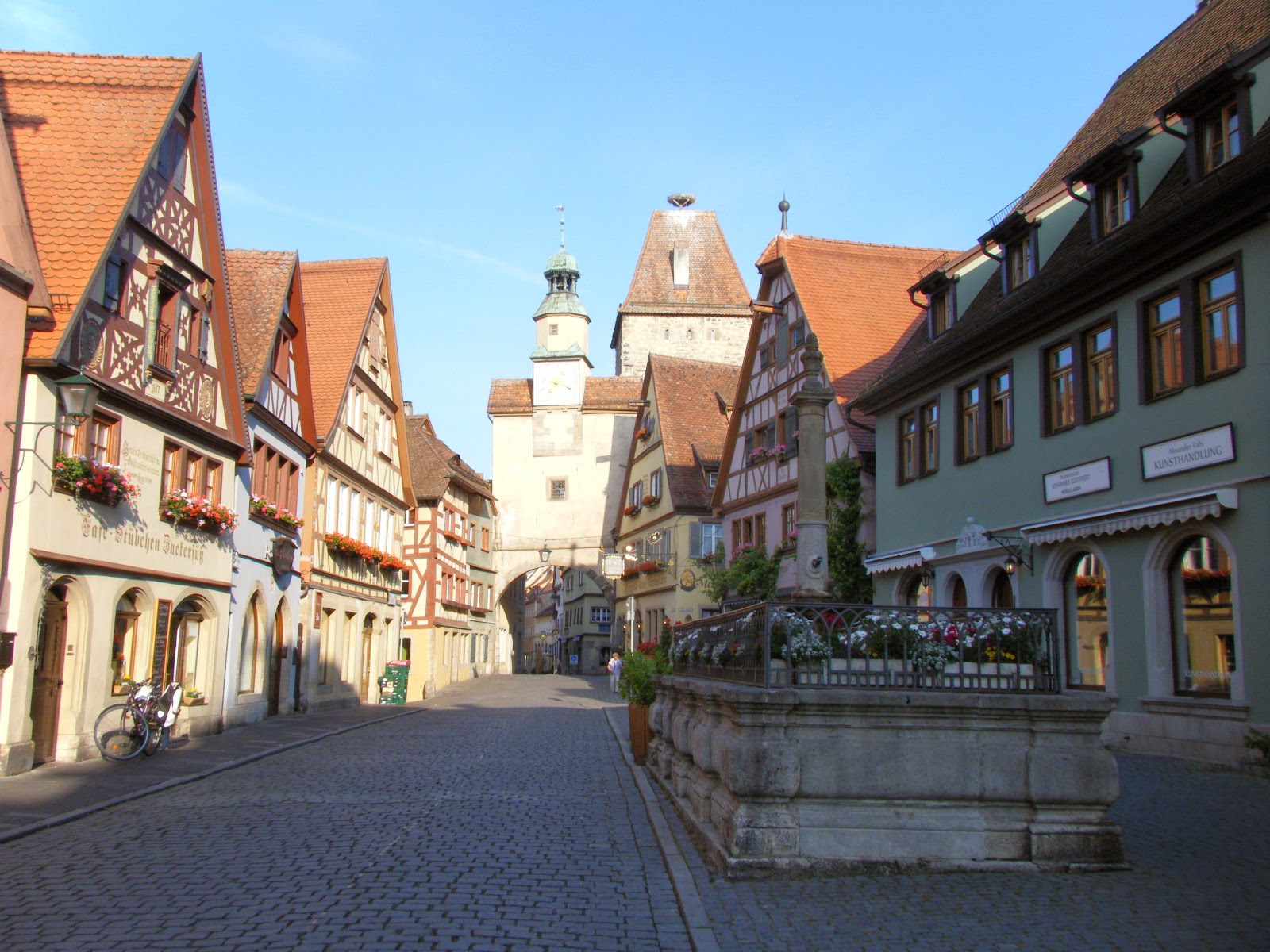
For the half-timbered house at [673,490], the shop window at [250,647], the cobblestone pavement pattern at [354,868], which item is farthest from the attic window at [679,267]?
the cobblestone pavement pattern at [354,868]

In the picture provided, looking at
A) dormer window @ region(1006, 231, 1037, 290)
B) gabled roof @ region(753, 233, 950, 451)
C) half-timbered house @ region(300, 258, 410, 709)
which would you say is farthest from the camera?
gabled roof @ region(753, 233, 950, 451)

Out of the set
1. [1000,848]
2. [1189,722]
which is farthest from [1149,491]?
[1000,848]

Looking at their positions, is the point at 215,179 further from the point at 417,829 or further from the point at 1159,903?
the point at 1159,903

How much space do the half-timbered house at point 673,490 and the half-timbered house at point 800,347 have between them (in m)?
5.70

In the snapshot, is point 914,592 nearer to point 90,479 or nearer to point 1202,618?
point 1202,618

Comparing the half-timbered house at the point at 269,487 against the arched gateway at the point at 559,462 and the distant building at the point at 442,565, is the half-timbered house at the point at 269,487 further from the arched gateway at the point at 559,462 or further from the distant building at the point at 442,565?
the arched gateway at the point at 559,462

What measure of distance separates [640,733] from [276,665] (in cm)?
1124

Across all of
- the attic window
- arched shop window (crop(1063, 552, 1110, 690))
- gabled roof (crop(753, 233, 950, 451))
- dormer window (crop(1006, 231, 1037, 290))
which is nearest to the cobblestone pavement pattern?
arched shop window (crop(1063, 552, 1110, 690))

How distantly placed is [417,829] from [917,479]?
1493 cm

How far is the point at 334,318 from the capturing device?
29297mm

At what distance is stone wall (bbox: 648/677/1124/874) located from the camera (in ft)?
25.5

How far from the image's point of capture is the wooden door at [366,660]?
31.7 metres

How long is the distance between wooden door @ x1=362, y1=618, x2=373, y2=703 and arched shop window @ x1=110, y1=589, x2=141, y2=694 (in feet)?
48.3

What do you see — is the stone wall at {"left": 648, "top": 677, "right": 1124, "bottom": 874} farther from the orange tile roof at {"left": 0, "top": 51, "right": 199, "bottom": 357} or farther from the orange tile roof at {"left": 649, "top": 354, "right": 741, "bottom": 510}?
the orange tile roof at {"left": 649, "top": 354, "right": 741, "bottom": 510}
